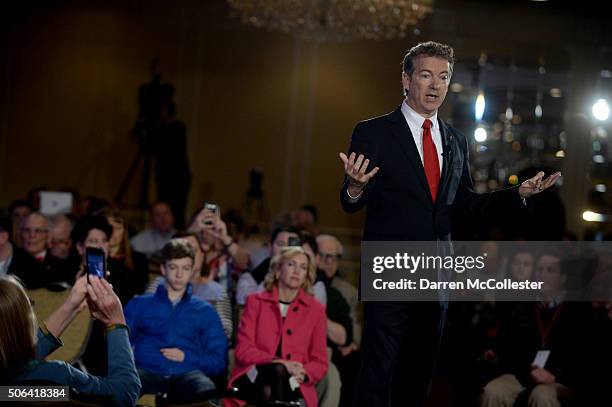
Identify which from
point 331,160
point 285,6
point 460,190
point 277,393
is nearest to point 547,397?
point 277,393

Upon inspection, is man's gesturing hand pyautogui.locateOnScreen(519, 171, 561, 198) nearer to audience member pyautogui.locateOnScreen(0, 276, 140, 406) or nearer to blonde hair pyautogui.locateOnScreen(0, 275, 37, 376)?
audience member pyautogui.locateOnScreen(0, 276, 140, 406)

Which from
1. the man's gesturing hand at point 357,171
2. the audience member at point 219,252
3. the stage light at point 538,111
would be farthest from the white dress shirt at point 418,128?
the stage light at point 538,111

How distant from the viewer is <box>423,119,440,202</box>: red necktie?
269 cm

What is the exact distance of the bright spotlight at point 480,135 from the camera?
908 cm

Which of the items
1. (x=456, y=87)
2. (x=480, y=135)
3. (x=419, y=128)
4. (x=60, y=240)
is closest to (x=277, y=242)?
(x=60, y=240)

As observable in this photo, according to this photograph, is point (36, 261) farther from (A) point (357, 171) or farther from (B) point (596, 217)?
(B) point (596, 217)

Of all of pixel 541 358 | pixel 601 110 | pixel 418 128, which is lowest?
pixel 541 358

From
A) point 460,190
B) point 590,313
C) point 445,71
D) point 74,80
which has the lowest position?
point 590,313

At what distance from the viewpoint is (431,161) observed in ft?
8.86

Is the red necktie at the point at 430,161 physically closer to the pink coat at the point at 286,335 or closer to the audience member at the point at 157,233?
the pink coat at the point at 286,335

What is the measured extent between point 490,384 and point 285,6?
14.3ft

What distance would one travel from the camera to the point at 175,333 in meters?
4.07

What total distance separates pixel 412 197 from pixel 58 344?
A: 1012mm

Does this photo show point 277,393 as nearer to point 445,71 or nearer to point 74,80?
point 445,71
